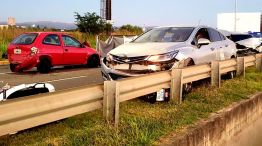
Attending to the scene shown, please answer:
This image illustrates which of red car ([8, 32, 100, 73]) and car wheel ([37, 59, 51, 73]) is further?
car wheel ([37, 59, 51, 73])

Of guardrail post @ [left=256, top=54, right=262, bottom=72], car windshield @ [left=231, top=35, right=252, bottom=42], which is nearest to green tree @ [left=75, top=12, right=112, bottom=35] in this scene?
car windshield @ [left=231, top=35, right=252, bottom=42]

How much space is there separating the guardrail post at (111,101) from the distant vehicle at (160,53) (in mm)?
1891

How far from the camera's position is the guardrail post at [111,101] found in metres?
5.59

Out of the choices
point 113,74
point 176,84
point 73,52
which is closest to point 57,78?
point 73,52

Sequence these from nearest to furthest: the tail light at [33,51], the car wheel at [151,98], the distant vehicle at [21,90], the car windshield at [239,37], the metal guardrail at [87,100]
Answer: the metal guardrail at [87,100] < the distant vehicle at [21,90] < the car wheel at [151,98] < the tail light at [33,51] < the car windshield at [239,37]

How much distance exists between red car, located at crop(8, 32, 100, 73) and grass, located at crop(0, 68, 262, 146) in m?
8.12

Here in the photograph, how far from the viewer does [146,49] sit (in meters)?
8.56

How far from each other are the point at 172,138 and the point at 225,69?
206 inches

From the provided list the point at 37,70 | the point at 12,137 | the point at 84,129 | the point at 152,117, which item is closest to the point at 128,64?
the point at 152,117

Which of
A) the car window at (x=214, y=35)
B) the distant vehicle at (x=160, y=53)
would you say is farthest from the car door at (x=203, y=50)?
the car window at (x=214, y=35)

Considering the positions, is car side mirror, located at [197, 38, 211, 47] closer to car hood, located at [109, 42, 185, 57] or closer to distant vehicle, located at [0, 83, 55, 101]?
car hood, located at [109, 42, 185, 57]

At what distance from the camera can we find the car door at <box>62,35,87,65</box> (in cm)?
1661

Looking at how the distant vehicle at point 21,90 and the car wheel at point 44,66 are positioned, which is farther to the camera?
the car wheel at point 44,66

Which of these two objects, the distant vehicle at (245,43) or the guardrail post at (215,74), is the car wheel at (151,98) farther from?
the distant vehicle at (245,43)
